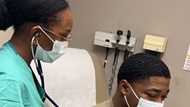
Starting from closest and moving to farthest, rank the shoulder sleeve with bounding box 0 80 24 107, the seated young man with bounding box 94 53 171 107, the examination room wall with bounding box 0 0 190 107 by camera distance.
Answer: the shoulder sleeve with bounding box 0 80 24 107, the seated young man with bounding box 94 53 171 107, the examination room wall with bounding box 0 0 190 107

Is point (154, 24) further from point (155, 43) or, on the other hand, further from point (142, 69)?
point (142, 69)

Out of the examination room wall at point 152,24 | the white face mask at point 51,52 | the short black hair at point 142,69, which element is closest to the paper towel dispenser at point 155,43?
the examination room wall at point 152,24

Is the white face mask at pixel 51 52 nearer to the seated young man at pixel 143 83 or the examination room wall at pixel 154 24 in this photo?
the seated young man at pixel 143 83

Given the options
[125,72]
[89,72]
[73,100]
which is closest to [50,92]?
[73,100]

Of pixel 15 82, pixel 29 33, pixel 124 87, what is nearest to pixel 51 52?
pixel 29 33

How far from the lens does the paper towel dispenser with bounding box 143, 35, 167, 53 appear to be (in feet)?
6.30

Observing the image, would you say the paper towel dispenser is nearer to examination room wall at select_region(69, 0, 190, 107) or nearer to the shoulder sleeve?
examination room wall at select_region(69, 0, 190, 107)

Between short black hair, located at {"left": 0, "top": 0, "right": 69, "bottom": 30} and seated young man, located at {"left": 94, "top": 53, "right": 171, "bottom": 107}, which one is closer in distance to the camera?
short black hair, located at {"left": 0, "top": 0, "right": 69, "bottom": 30}

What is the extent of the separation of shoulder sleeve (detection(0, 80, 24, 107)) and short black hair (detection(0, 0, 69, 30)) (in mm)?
248

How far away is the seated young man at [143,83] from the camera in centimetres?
121

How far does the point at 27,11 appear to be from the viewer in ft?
3.40

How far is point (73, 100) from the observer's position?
172 centimetres

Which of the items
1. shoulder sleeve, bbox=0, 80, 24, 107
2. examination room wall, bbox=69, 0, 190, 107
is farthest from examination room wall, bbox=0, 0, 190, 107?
shoulder sleeve, bbox=0, 80, 24, 107

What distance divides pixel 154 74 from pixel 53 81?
0.67 m
